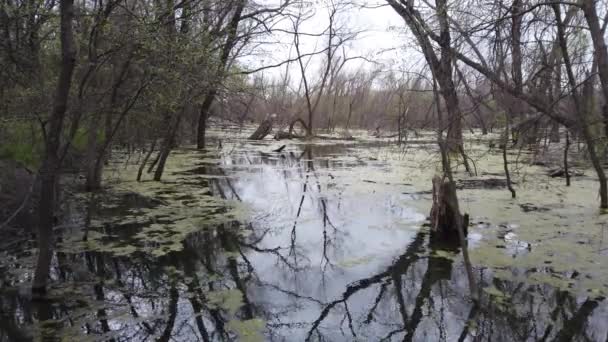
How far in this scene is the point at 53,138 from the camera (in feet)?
11.2

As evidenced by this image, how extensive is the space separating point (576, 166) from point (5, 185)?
10810 millimetres

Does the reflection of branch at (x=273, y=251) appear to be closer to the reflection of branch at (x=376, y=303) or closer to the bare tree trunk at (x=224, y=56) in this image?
the reflection of branch at (x=376, y=303)

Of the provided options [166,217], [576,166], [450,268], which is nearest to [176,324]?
[450,268]

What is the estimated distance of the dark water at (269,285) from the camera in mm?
3379

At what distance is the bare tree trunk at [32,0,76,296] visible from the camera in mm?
3275

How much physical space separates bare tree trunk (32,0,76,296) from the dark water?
0.30 meters

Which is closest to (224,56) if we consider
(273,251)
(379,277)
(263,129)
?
(273,251)

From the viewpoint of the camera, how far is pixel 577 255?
4.73 metres

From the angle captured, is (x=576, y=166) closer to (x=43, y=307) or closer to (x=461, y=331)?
(x=461, y=331)

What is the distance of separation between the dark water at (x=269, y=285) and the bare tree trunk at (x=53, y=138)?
303 mm

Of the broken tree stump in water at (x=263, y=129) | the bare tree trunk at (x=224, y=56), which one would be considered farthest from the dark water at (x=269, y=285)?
the broken tree stump in water at (x=263, y=129)

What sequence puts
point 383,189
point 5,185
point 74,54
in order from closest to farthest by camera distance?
point 74,54 < point 5,185 < point 383,189

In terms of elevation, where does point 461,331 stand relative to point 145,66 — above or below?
below

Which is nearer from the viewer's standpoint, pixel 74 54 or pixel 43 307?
pixel 74 54
